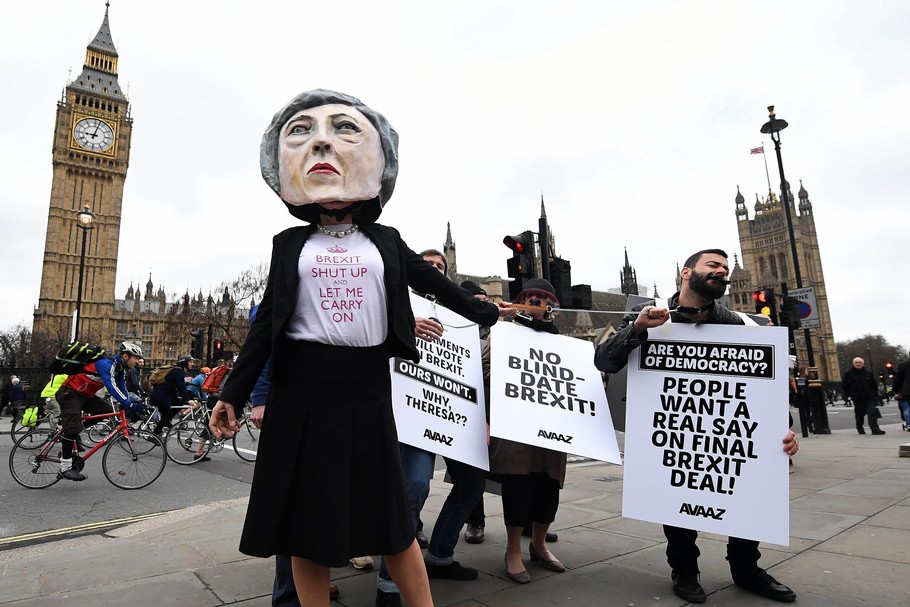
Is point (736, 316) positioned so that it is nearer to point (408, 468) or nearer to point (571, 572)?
point (571, 572)

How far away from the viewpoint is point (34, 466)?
7422 mm

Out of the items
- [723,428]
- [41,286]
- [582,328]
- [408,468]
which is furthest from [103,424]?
[41,286]

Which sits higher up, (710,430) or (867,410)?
(710,430)

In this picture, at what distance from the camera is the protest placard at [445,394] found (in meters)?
3.38

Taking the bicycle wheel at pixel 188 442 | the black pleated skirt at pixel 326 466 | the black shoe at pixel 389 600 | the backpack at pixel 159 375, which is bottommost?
the black shoe at pixel 389 600

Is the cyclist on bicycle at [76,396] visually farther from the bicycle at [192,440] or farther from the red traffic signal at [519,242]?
the red traffic signal at [519,242]

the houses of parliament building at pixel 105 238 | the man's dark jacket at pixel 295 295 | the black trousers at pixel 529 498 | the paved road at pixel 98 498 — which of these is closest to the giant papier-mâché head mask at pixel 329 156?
the man's dark jacket at pixel 295 295

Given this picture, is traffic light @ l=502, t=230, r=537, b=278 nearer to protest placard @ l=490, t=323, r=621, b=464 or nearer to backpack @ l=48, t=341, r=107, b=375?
protest placard @ l=490, t=323, r=621, b=464

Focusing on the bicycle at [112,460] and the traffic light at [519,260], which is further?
the traffic light at [519,260]

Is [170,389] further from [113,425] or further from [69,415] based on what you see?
[69,415]

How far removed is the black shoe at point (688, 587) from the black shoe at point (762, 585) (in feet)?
0.87

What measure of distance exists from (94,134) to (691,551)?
99.9 metres

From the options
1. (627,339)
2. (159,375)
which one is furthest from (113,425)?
(627,339)

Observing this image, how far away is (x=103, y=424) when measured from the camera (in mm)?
8461
